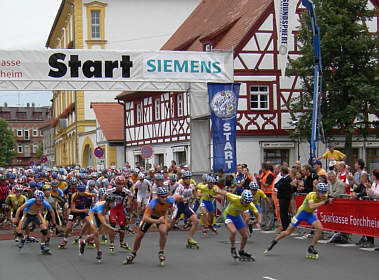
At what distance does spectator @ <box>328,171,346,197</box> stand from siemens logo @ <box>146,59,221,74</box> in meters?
8.61

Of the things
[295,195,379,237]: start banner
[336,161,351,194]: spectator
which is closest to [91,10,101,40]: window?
[295,195,379,237]: start banner

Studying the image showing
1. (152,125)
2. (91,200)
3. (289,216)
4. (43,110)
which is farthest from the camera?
(43,110)

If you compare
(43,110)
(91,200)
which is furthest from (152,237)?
(43,110)

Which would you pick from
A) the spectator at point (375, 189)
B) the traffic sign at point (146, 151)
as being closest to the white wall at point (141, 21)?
the traffic sign at point (146, 151)

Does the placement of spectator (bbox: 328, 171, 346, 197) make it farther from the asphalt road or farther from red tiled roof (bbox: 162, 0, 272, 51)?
red tiled roof (bbox: 162, 0, 272, 51)

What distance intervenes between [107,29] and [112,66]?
34.4m

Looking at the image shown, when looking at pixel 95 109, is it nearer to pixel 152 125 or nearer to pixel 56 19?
pixel 152 125

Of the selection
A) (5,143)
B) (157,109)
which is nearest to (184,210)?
(157,109)

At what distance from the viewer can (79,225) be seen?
74.6ft

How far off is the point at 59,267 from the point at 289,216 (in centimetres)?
779

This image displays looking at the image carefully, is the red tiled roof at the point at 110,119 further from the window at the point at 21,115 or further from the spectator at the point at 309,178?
the window at the point at 21,115

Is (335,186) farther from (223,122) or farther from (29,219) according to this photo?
(223,122)

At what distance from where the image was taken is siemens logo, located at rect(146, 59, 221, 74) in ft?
76.5

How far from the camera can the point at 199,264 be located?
43.4 ft
